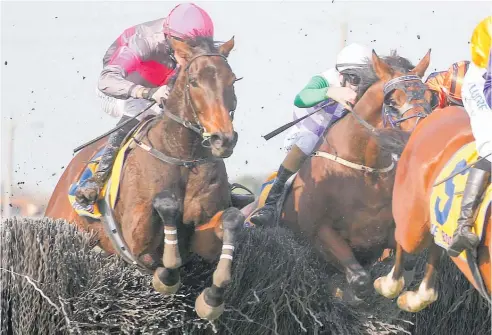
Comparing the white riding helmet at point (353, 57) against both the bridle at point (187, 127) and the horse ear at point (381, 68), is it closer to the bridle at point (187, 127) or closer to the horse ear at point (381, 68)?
the horse ear at point (381, 68)

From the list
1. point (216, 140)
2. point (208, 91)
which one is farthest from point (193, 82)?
point (216, 140)

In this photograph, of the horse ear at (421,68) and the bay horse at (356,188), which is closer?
the horse ear at (421,68)

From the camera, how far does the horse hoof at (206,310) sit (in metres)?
5.62

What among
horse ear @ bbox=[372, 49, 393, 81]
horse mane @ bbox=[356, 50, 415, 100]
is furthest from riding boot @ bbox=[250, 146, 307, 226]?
horse ear @ bbox=[372, 49, 393, 81]

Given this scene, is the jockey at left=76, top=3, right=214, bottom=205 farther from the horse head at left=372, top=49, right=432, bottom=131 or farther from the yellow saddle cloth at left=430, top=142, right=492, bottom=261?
the yellow saddle cloth at left=430, top=142, right=492, bottom=261

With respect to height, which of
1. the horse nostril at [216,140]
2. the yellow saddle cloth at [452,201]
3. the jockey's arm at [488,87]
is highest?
the jockey's arm at [488,87]

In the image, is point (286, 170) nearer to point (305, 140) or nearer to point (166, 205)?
point (305, 140)

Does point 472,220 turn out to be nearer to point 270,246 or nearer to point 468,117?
point 468,117

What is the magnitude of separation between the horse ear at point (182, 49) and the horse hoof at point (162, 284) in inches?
48.7

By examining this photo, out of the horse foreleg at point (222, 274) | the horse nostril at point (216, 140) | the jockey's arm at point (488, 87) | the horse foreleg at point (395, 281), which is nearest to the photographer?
the jockey's arm at point (488, 87)

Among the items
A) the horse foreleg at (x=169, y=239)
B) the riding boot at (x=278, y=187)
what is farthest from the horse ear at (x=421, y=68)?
the horse foreleg at (x=169, y=239)

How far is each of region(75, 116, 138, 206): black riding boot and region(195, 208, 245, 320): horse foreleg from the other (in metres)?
0.88

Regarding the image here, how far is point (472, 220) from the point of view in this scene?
4660 mm

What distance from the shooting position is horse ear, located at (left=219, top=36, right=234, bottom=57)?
577 cm
